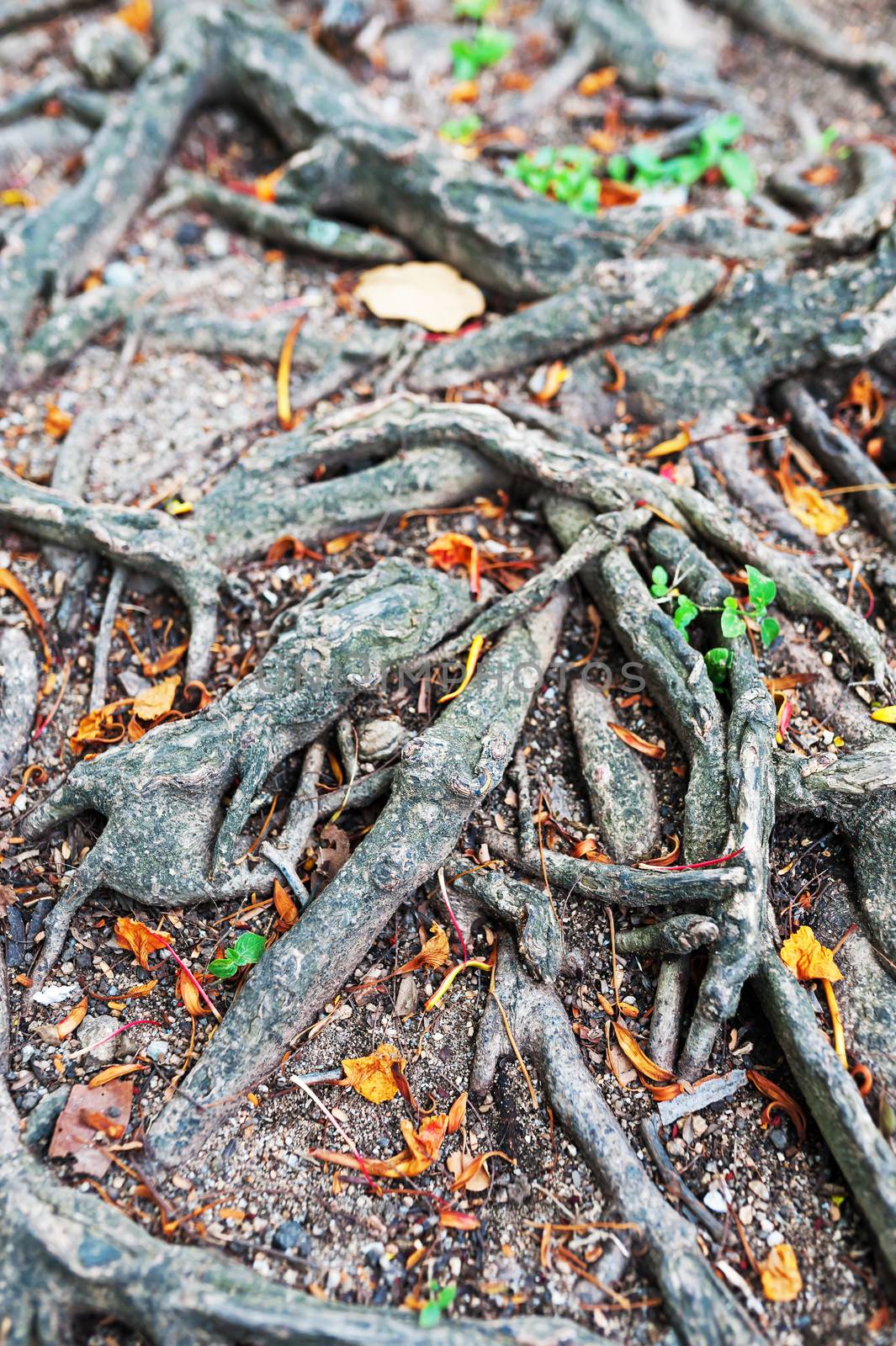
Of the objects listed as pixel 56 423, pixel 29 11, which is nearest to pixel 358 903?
pixel 56 423

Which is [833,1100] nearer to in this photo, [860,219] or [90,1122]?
[90,1122]

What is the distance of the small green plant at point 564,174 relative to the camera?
16.7 feet

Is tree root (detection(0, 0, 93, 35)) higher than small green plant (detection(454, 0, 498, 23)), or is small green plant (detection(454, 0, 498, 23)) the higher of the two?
small green plant (detection(454, 0, 498, 23))

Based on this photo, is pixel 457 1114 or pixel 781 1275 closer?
pixel 781 1275

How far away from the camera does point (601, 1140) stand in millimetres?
2938

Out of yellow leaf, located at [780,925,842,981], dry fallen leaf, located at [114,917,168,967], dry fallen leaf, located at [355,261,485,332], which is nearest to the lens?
yellow leaf, located at [780,925,842,981]

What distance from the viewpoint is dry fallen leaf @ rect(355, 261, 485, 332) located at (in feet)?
15.7

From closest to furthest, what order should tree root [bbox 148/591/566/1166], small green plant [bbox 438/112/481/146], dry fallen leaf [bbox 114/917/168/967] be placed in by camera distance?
1. tree root [bbox 148/591/566/1166]
2. dry fallen leaf [bbox 114/917/168/967]
3. small green plant [bbox 438/112/481/146]

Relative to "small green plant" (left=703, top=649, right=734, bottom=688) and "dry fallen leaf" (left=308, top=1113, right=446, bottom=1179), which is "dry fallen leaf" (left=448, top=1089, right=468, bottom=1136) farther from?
"small green plant" (left=703, top=649, right=734, bottom=688)

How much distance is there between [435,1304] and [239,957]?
1.20 m

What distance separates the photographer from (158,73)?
5344 mm

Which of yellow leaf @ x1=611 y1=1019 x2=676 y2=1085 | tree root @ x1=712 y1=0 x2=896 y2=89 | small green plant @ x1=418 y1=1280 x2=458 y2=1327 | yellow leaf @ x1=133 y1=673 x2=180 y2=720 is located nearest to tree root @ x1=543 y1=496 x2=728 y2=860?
yellow leaf @ x1=611 y1=1019 x2=676 y2=1085

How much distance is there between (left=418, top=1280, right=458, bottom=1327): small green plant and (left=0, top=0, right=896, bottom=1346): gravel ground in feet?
0.13

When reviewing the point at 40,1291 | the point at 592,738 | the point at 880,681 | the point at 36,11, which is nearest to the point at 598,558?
the point at 592,738
